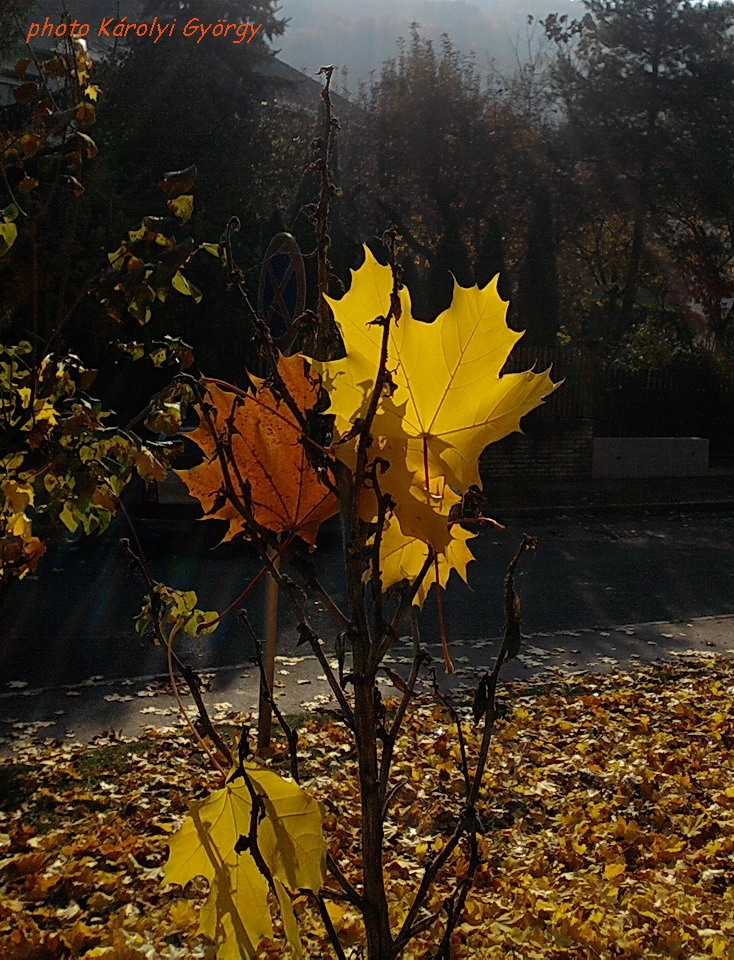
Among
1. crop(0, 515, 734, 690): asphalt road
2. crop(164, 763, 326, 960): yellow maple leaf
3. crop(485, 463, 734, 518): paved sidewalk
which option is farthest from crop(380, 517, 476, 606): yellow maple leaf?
crop(485, 463, 734, 518): paved sidewalk

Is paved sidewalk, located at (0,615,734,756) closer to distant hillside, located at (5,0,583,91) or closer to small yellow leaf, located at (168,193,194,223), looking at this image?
small yellow leaf, located at (168,193,194,223)

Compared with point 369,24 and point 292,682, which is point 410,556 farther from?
point 369,24

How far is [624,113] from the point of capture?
2620 cm

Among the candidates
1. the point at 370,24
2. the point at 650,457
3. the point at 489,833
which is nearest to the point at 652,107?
the point at 650,457

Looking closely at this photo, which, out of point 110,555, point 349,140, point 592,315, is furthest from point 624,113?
point 110,555

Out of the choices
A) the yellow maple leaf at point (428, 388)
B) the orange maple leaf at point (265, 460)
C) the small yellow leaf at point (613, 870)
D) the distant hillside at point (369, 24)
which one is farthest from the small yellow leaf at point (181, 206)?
the distant hillside at point (369, 24)

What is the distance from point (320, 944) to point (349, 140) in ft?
92.9

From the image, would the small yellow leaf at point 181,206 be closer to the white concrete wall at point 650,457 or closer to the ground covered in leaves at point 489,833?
→ the ground covered in leaves at point 489,833

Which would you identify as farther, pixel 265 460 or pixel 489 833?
pixel 489 833

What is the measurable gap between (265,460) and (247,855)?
55 cm

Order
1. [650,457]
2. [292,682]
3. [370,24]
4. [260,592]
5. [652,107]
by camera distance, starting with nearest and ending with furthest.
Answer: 1. [292,682]
2. [260,592]
3. [650,457]
4. [652,107]
5. [370,24]

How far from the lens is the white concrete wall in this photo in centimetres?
1845

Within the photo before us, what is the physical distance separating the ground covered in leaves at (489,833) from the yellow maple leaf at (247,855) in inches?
33.0

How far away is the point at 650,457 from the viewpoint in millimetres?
18938
